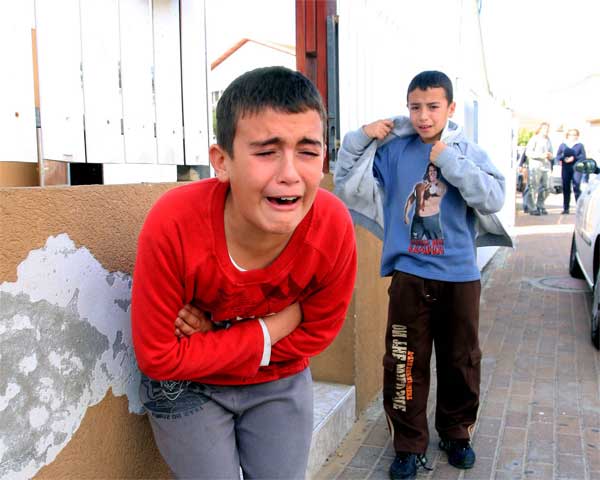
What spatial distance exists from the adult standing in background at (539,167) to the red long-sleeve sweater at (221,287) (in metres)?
14.1

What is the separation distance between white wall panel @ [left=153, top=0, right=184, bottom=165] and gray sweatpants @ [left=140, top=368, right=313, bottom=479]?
0.93 metres

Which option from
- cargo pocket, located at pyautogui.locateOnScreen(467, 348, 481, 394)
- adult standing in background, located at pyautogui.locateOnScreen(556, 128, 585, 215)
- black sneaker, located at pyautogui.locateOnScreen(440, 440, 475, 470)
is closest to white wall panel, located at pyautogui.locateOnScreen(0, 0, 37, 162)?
cargo pocket, located at pyautogui.locateOnScreen(467, 348, 481, 394)

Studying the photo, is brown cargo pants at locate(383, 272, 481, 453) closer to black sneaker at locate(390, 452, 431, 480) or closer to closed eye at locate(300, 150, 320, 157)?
black sneaker at locate(390, 452, 431, 480)

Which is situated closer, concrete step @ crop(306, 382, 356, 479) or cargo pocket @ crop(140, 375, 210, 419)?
cargo pocket @ crop(140, 375, 210, 419)

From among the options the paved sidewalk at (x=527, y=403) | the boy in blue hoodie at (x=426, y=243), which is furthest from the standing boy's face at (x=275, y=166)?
the paved sidewalk at (x=527, y=403)

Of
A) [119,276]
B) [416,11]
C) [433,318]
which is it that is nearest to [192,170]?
[119,276]

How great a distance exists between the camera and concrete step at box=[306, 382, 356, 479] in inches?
126

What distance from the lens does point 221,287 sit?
5.58ft

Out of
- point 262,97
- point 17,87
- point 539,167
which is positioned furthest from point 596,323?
point 539,167

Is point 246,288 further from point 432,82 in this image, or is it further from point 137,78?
point 432,82

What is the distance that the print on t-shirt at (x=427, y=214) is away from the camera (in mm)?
3023

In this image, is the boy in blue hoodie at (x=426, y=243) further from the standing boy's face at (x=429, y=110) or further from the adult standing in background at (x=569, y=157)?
the adult standing in background at (x=569, y=157)

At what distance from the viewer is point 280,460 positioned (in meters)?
1.88

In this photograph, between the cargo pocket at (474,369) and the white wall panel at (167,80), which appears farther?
the cargo pocket at (474,369)
